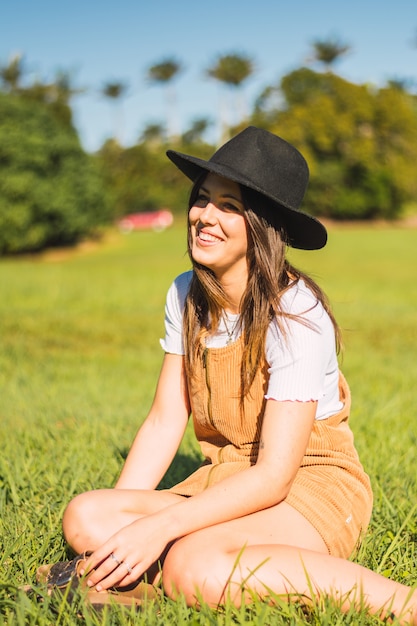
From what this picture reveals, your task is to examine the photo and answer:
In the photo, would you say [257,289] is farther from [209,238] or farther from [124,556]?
[124,556]

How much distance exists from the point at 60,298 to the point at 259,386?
9.92 metres

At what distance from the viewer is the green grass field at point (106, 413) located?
229 cm

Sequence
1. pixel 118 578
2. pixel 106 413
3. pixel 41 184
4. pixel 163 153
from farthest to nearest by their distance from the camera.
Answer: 1. pixel 163 153
2. pixel 41 184
3. pixel 106 413
4. pixel 118 578

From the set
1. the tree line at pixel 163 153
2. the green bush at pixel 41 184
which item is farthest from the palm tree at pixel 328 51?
the green bush at pixel 41 184

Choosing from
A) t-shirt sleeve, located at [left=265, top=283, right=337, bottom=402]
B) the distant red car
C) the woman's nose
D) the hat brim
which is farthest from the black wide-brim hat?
the distant red car

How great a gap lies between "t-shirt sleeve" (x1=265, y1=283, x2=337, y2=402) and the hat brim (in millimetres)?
208

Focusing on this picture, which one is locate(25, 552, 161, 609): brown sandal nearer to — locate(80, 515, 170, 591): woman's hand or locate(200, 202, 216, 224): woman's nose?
locate(80, 515, 170, 591): woman's hand

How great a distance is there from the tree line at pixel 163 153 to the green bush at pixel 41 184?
0.04 metres

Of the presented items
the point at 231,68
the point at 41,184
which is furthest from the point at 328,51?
the point at 41,184

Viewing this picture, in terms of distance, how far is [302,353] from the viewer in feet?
8.00

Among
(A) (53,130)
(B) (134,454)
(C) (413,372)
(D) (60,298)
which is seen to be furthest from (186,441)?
→ (A) (53,130)

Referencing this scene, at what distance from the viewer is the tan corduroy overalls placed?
8.29 feet

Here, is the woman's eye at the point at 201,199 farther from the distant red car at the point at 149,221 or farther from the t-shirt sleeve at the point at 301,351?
the distant red car at the point at 149,221

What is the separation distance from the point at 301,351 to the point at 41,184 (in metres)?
28.7
